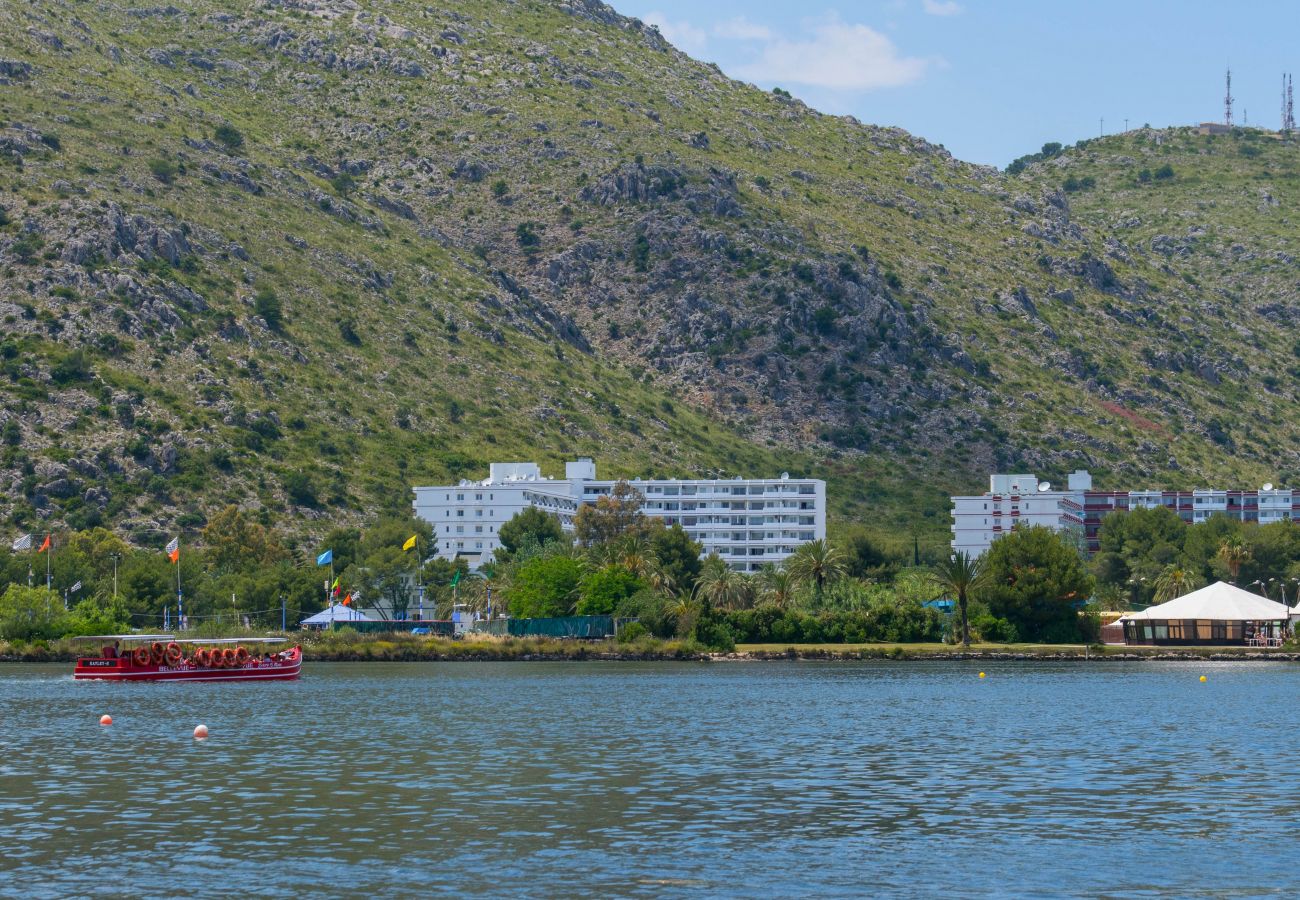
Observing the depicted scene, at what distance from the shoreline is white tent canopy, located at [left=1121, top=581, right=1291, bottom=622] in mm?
3161

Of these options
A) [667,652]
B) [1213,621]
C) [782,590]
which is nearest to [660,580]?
[782,590]

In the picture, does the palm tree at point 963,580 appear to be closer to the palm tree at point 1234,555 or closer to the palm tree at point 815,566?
the palm tree at point 815,566

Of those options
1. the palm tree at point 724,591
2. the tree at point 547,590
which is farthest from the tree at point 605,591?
the palm tree at point 724,591

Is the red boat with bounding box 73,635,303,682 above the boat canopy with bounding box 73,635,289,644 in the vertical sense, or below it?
below

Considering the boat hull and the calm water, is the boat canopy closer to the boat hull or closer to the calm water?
the boat hull

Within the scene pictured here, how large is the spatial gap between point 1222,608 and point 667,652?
173 ft

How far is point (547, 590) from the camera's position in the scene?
169 m

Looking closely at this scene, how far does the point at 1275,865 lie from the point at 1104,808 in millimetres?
10225

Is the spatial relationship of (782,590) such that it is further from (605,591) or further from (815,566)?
(605,591)

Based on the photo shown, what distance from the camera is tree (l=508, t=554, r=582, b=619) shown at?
16750 cm

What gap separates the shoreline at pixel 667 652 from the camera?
482 ft

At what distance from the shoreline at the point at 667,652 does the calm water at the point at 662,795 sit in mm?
42545

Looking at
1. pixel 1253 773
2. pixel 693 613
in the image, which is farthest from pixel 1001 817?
pixel 693 613

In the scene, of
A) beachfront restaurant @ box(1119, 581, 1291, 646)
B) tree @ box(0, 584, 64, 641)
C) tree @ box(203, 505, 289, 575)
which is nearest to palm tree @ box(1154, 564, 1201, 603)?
beachfront restaurant @ box(1119, 581, 1291, 646)
